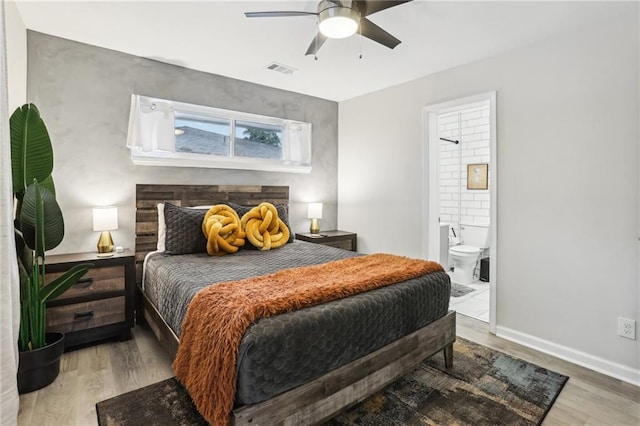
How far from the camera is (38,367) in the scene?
6.88 feet

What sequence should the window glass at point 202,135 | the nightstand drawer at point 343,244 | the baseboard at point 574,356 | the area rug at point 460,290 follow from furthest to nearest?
the nightstand drawer at point 343,244, the area rug at point 460,290, the window glass at point 202,135, the baseboard at point 574,356

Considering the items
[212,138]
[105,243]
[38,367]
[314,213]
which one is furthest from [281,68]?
[38,367]

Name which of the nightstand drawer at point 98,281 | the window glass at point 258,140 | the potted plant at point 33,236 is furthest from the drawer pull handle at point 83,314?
the window glass at point 258,140

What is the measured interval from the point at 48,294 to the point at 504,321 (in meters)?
3.56

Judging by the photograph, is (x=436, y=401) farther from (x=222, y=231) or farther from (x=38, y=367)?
(x=38, y=367)

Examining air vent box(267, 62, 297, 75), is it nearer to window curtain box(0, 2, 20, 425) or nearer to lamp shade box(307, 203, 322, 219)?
lamp shade box(307, 203, 322, 219)

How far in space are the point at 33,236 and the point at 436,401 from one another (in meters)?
2.73

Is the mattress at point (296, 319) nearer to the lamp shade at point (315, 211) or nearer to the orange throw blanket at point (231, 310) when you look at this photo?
the orange throw blanket at point (231, 310)

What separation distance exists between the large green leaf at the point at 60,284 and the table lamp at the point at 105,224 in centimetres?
61

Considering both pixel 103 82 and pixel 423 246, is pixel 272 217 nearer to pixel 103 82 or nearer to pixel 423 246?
pixel 423 246

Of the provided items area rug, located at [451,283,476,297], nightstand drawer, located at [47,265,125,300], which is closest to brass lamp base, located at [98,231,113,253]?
nightstand drawer, located at [47,265,125,300]

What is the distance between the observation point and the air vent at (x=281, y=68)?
3424mm

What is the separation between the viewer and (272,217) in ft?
11.0

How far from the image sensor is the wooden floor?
6.20 ft
